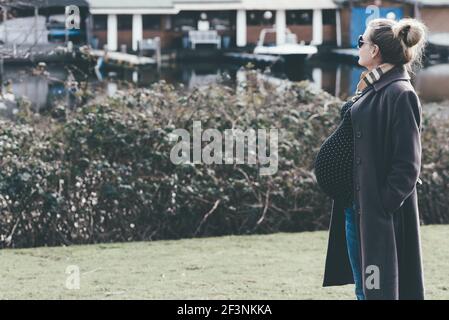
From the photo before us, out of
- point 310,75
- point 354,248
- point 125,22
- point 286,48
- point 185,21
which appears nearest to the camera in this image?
point 354,248

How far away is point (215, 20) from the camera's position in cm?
5031

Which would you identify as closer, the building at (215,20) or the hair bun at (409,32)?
the hair bun at (409,32)

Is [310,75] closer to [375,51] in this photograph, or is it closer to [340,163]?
[340,163]

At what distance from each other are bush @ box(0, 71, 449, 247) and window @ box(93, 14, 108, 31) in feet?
126

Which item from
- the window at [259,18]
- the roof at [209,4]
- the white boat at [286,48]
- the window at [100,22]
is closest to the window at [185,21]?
the roof at [209,4]

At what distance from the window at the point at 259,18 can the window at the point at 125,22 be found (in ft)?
17.6

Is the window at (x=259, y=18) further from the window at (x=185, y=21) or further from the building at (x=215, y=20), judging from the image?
the window at (x=185, y=21)

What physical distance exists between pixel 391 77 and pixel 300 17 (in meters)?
47.4

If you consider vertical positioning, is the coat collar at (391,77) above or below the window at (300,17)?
above

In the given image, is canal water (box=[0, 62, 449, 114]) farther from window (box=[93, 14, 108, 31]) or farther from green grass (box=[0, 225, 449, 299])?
green grass (box=[0, 225, 449, 299])

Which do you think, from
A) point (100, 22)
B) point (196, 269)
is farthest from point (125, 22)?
point (196, 269)

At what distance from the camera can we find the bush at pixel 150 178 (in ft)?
27.3

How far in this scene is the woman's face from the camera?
181 inches
